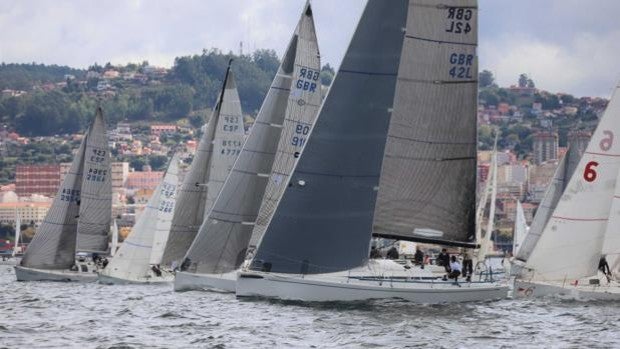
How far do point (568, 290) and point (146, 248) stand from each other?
47.6ft

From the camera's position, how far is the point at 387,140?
3005 centimetres

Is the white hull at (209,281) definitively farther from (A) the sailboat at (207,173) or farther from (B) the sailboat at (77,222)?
(B) the sailboat at (77,222)

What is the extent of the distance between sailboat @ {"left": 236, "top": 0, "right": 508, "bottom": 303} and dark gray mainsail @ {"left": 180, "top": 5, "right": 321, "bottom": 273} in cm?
524

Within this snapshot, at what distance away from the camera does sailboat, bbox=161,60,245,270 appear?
143 ft

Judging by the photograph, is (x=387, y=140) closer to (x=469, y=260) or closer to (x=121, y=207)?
(x=469, y=260)

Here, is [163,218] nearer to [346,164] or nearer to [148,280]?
[148,280]

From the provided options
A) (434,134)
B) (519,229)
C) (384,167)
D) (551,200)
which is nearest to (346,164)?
(384,167)

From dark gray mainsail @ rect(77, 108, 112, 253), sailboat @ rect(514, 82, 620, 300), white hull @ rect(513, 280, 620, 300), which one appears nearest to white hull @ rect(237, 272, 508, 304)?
white hull @ rect(513, 280, 620, 300)

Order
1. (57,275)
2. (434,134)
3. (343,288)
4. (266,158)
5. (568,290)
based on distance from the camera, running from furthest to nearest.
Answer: (57,275) → (266,158) → (568,290) → (434,134) → (343,288)

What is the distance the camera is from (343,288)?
29.1m

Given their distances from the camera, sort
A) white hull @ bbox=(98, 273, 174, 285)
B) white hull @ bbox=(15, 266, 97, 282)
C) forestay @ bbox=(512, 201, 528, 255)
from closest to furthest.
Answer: white hull @ bbox=(98, 273, 174, 285) → white hull @ bbox=(15, 266, 97, 282) → forestay @ bbox=(512, 201, 528, 255)

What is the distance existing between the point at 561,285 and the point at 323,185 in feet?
21.8

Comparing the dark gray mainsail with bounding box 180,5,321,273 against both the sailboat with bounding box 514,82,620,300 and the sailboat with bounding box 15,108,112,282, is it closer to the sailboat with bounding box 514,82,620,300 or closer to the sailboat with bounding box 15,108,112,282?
the sailboat with bounding box 514,82,620,300

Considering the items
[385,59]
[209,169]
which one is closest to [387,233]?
[385,59]
